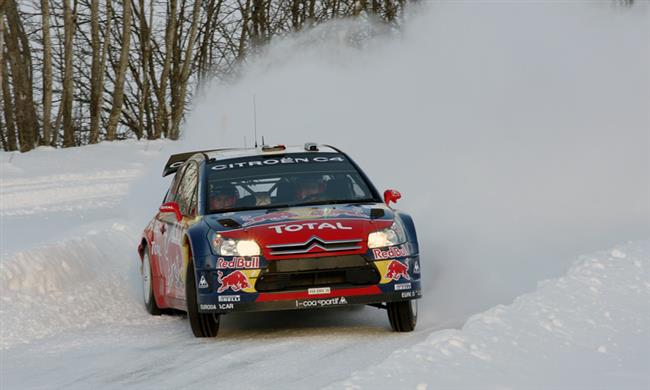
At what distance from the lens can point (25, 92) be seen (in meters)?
33.7

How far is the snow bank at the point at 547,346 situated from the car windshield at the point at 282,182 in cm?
182

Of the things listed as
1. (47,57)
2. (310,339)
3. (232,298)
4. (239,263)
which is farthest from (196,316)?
(47,57)

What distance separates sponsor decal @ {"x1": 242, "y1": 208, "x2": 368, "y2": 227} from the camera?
8797mm

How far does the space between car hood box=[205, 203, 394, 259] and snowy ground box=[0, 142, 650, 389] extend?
0.59 meters

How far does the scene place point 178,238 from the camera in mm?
9477

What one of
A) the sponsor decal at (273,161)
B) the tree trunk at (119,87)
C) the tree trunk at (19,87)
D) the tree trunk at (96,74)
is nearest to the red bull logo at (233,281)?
the sponsor decal at (273,161)

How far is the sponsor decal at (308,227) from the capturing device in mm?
8570

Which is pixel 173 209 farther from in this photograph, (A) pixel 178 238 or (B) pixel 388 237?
(B) pixel 388 237

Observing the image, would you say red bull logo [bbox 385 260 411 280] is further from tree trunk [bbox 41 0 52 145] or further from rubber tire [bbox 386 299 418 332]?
tree trunk [bbox 41 0 52 145]

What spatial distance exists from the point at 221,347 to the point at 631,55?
13739 mm

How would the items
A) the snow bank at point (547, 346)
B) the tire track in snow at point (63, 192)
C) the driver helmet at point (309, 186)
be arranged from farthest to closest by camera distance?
the tire track in snow at point (63, 192) < the driver helmet at point (309, 186) < the snow bank at point (547, 346)

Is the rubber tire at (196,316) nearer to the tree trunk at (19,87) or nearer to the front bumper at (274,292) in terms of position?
the front bumper at (274,292)

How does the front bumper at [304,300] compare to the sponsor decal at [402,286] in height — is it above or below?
below

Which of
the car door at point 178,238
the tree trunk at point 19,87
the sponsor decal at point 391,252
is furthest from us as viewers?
the tree trunk at point 19,87
